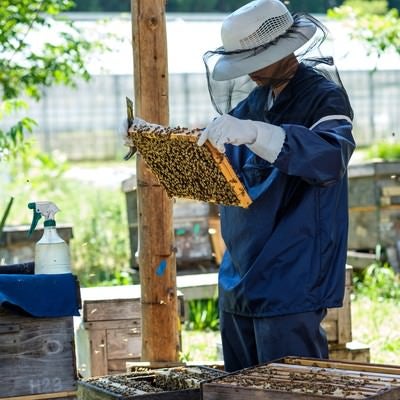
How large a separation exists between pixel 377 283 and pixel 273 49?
5400 mm

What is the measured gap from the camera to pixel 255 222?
10.1ft

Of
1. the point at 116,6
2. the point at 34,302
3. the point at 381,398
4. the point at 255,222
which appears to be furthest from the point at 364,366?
the point at 116,6

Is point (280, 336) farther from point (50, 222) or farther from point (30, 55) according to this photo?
point (30, 55)

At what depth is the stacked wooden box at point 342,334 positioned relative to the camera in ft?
16.1

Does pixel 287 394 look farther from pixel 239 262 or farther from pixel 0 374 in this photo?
pixel 0 374

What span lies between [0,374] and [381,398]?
1.21 metres

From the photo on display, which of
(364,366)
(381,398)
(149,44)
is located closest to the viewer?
(381,398)

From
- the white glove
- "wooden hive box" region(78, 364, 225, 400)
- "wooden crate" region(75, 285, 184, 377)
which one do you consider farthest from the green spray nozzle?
"wooden crate" region(75, 285, 184, 377)

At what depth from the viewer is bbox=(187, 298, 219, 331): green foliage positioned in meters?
7.13


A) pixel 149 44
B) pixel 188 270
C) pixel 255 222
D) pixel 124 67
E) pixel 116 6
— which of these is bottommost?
pixel 188 270

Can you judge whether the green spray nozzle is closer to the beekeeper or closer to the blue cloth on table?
the blue cloth on table

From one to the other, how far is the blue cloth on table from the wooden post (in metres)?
0.95

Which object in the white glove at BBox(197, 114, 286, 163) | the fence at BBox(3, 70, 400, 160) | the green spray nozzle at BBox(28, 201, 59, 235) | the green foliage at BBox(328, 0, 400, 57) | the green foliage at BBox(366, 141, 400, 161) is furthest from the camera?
the fence at BBox(3, 70, 400, 160)

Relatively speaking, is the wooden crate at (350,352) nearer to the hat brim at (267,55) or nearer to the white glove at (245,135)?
the hat brim at (267,55)
